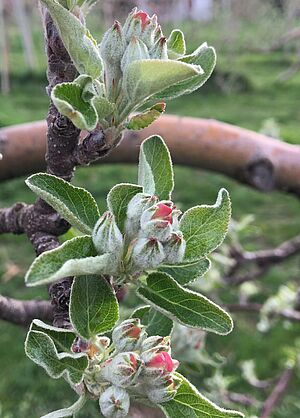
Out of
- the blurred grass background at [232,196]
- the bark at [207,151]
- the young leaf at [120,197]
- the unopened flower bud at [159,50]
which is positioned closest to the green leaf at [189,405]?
the young leaf at [120,197]

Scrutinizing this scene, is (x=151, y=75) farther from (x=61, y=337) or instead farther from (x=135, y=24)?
(x=61, y=337)

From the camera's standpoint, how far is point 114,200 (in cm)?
44

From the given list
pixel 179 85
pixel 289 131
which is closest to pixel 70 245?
pixel 179 85

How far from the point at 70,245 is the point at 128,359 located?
0.09 m

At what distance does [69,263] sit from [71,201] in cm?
9

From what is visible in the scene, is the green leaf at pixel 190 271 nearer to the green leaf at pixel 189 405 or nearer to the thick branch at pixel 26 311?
the green leaf at pixel 189 405

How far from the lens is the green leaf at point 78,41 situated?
1.35ft

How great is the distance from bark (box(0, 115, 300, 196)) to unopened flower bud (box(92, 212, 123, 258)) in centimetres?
70

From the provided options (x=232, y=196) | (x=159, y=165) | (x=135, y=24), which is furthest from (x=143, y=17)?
(x=232, y=196)

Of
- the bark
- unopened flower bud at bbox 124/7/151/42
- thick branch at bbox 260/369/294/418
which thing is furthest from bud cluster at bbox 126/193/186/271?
thick branch at bbox 260/369/294/418

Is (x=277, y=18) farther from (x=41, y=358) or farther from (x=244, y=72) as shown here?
(x=41, y=358)

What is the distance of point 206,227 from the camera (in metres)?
0.47

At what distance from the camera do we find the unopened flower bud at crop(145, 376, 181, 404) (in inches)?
17.2

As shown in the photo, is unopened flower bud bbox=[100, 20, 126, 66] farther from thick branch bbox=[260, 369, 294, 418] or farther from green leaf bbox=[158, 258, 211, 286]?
thick branch bbox=[260, 369, 294, 418]
